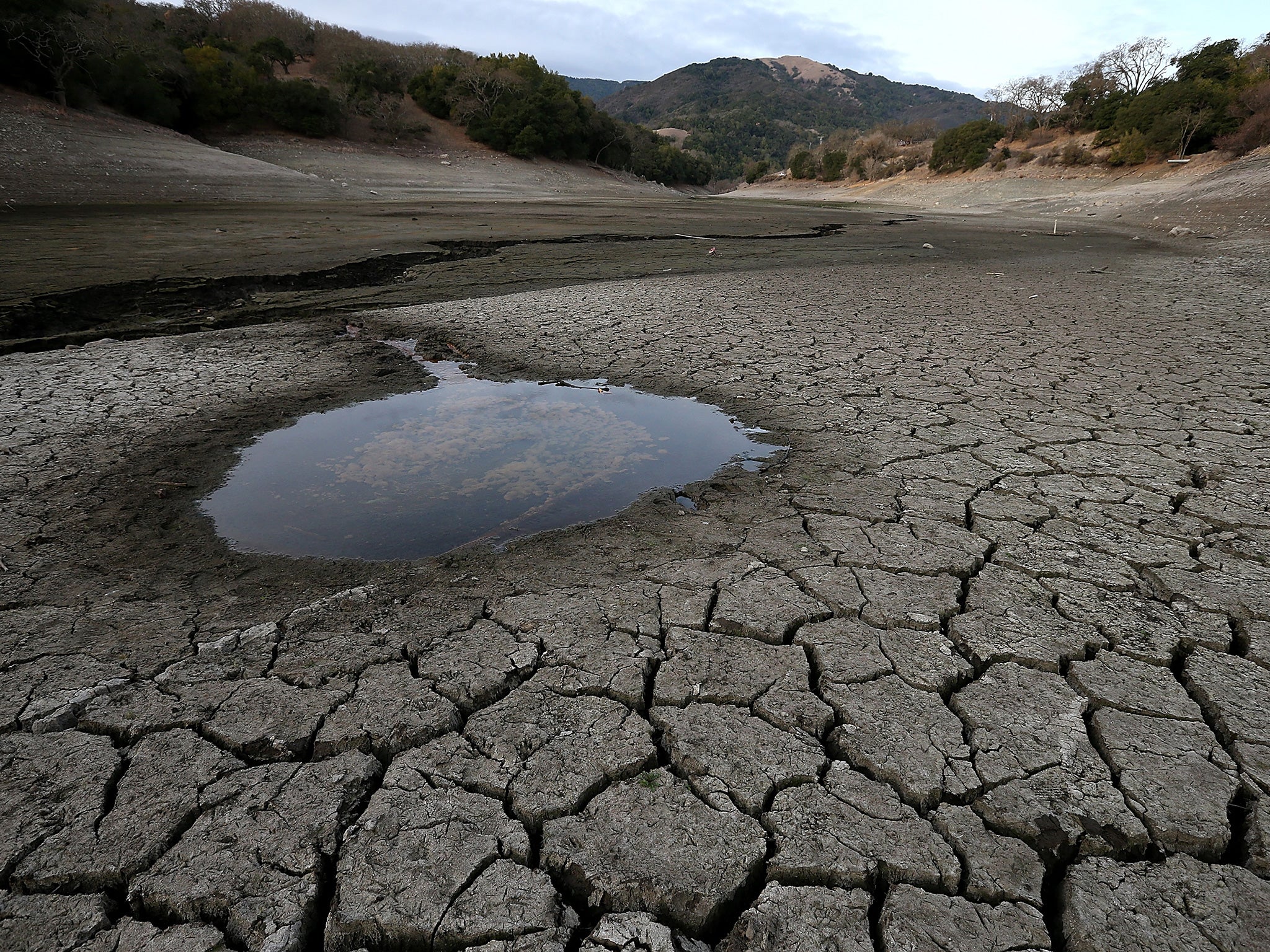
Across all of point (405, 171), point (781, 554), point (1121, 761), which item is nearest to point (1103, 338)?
point (781, 554)

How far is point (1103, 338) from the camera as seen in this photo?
5.55 meters

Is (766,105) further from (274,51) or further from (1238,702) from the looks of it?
(1238,702)

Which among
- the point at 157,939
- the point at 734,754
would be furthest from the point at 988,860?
the point at 157,939

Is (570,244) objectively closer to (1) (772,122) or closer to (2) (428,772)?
(2) (428,772)

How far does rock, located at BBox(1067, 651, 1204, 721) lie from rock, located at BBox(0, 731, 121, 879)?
8.26 ft

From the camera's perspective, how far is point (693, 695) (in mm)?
1884

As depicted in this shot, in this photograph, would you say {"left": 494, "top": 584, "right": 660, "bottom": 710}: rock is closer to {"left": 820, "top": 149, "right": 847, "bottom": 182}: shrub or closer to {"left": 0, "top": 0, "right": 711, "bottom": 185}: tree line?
{"left": 0, "top": 0, "right": 711, "bottom": 185}: tree line

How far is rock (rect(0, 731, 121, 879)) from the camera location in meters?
1.47

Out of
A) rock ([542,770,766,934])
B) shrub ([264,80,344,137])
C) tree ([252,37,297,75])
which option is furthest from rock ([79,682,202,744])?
tree ([252,37,297,75])

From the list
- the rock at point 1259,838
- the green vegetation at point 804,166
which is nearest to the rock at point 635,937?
the rock at point 1259,838

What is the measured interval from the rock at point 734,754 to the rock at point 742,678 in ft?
0.13

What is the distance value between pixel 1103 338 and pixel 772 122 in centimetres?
11888

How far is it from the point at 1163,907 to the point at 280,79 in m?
42.6

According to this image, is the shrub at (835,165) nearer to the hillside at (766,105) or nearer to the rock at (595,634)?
the hillside at (766,105)
